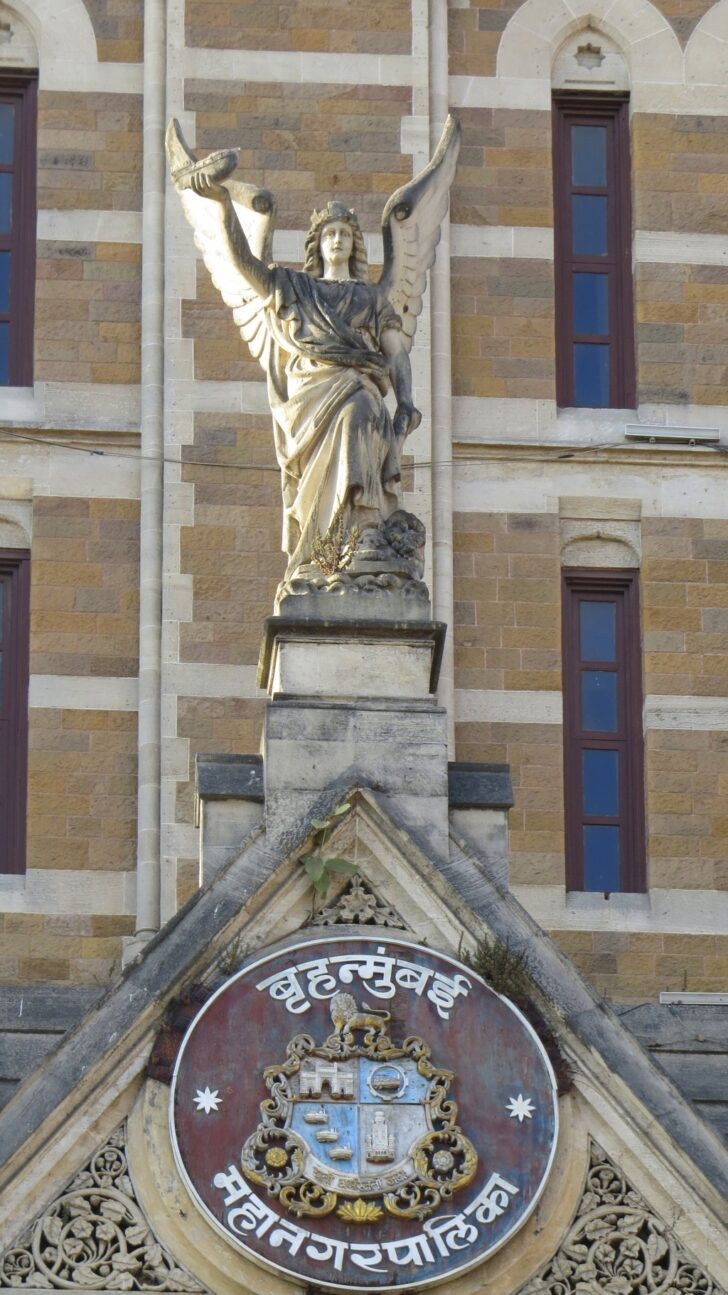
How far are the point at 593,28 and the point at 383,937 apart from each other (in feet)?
25.1

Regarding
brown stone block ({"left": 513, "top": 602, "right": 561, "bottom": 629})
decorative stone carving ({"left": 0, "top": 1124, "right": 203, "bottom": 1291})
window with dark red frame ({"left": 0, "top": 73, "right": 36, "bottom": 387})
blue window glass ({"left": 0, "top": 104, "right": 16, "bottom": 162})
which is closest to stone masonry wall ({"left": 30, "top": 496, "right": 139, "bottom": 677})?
window with dark red frame ({"left": 0, "top": 73, "right": 36, "bottom": 387})

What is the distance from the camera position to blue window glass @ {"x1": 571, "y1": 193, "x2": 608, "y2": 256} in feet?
80.3

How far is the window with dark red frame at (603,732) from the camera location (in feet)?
75.6

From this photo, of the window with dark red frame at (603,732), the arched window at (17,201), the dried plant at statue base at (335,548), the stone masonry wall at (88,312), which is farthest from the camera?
the arched window at (17,201)

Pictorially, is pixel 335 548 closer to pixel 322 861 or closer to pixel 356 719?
pixel 356 719

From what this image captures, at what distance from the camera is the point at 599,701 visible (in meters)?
23.4

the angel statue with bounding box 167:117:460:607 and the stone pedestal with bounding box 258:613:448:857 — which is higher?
the angel statue with bounding box 167:117:460:607

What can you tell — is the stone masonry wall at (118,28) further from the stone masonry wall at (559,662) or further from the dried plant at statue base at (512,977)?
the dried plant at statue base at (512,977)

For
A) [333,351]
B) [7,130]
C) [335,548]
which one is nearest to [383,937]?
[335,548]

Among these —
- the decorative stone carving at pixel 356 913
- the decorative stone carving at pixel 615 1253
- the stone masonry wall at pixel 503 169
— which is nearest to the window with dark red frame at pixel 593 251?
the stone masonry wall at pixel 503 169

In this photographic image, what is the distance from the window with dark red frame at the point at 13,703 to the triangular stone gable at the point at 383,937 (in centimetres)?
398

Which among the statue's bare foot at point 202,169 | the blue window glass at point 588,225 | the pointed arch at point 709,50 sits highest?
the pointed arch at point 709,50

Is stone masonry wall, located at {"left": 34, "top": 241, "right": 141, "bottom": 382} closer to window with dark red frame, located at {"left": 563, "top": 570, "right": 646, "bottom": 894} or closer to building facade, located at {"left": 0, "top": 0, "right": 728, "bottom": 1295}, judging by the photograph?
building facade, located at {"left": 0, "top": 0, "right": 728, "bottom": 1295}

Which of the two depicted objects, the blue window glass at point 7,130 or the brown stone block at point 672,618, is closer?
the brown stone block at point 672,618
